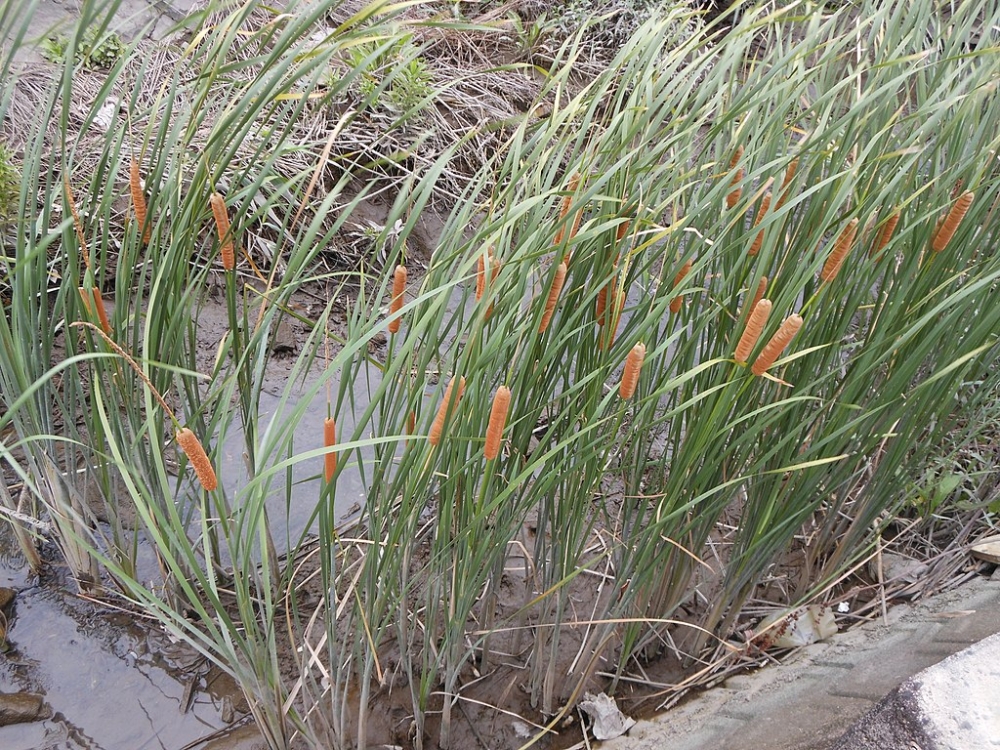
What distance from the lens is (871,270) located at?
1.40 meters

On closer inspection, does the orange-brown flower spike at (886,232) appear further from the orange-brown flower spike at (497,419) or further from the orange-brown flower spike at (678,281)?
the orange-brown flower spike at (497,419)

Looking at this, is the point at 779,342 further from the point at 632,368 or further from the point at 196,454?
the point at 196,454

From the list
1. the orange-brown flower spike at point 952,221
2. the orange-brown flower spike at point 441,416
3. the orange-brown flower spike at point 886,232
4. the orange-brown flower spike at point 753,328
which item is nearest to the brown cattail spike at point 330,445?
the orange-brown flower spike at point 441,416

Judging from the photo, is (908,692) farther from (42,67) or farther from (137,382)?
(42,67)

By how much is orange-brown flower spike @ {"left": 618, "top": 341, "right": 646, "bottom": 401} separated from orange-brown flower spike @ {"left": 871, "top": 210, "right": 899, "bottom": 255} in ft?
1.70

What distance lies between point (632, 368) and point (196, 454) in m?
0.53

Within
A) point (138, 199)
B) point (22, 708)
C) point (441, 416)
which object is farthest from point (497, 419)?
point (22, 708)

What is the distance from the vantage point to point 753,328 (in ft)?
3.24

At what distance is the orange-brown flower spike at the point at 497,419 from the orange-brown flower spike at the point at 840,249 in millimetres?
516

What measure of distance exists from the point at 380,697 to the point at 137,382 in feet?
2.66

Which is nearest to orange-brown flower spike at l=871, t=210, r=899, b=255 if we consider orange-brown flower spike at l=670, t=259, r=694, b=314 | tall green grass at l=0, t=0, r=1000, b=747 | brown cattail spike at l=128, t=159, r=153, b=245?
tall green grass at l=0, t=0, r=1000, b=747

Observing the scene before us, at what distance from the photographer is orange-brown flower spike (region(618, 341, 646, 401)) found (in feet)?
3.18

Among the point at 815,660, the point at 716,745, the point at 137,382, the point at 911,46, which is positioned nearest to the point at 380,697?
the point at 716,745

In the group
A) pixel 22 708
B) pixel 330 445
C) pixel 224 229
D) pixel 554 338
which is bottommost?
pixel 22 708
